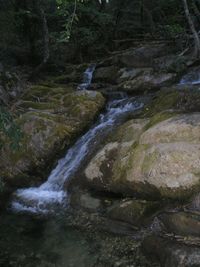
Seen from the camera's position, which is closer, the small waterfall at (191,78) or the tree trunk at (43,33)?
the small waterfall at (191,78)

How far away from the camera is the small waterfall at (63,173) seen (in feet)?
27.7

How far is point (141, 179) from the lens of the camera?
290 inches

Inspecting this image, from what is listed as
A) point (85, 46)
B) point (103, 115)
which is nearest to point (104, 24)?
point (85, 46)

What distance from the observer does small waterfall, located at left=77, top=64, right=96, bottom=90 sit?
14.5 m

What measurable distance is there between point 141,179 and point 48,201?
224 centimetres

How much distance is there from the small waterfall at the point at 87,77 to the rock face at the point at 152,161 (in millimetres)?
5702

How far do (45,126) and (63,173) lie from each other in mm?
1514

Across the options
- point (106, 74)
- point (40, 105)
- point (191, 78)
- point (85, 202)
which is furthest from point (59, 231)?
point (106, 74)

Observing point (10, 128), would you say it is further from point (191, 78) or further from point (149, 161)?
point (191, 78)

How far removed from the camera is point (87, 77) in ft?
51.2

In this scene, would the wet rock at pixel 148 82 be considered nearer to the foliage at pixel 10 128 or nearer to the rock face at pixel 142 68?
the rock face at pixel 142 68

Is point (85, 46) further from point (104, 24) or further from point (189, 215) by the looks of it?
point (189, 215)

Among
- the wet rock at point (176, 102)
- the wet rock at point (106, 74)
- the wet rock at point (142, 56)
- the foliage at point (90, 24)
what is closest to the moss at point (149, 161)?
the wet rock at point (176, 102)

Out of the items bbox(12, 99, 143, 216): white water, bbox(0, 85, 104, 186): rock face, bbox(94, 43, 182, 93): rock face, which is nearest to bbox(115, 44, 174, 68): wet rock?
bbox(94, 43, 182, 93): rock face
